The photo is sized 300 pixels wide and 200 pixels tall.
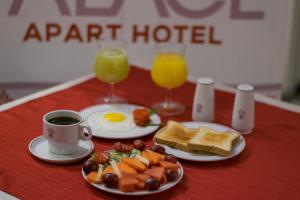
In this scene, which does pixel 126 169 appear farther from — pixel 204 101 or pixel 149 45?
pixel 149 45

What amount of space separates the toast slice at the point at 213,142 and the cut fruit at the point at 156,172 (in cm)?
17

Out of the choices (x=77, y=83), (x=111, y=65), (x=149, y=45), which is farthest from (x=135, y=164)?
(x=149, y=45)

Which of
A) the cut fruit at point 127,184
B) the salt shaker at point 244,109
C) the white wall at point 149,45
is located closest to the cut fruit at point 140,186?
the cut fruit at point 127,184

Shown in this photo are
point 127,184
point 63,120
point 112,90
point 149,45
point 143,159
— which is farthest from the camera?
point 149,45

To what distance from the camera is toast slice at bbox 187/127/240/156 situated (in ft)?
4.75

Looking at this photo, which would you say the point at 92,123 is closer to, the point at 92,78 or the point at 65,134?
the point at 65,134

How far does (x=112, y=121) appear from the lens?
1651 mm

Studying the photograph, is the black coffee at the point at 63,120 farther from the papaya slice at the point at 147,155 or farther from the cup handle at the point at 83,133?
the papaya slice at the point at 147,155

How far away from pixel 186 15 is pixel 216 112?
1.14m

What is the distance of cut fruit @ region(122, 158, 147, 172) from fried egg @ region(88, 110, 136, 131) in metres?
0.27

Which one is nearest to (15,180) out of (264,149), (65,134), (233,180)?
(65,134)

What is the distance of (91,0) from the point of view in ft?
9.07

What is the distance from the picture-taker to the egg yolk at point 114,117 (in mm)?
1659

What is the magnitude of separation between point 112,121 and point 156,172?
39 centimetres
